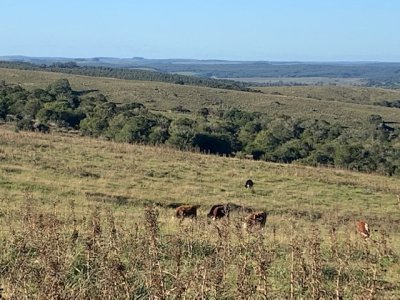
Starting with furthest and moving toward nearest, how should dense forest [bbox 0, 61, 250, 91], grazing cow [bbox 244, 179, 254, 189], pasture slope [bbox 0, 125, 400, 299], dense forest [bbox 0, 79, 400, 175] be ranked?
dense forest [bbox 0, 61, 250, 91] → dense forest [bbox 0, 79, 400, 175] → grazing cow [bbox 244, 179, 254, 189] → pasture slope [bbox 0, 125, 400, 299]

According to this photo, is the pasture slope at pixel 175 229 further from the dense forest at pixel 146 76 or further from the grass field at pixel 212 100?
the dense forest at pixel 146 76

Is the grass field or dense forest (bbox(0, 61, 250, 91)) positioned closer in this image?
the grass field

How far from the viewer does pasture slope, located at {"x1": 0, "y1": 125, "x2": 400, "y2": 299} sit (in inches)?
197

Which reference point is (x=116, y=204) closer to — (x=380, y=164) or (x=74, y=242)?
(x=74, y=242)

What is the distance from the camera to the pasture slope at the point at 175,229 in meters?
5.00

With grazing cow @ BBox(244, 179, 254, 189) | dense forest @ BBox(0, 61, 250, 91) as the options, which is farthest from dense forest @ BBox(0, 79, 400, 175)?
dense forest @ BBox(0, 61, 250, 91)

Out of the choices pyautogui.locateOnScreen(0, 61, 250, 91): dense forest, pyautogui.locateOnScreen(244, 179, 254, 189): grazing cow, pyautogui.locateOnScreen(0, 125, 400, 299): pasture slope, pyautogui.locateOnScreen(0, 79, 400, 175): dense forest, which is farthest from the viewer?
pyautogui.locateOnScreen(0, 61, 250, 91): dense forest

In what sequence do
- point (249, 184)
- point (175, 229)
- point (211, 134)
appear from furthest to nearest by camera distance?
point (211, 134)
point (249, 184)
point (175, 229)

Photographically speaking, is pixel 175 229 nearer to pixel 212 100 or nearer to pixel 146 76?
pixel 212 100

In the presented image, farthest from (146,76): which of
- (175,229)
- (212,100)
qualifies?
(175,229)

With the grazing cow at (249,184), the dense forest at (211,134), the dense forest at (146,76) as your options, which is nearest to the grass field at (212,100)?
the dense forest at (146,76)

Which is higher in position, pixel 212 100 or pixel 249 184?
pixel 249 184

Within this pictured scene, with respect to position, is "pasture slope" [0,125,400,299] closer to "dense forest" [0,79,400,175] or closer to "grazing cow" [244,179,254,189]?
"grazing cow" [244,179,254,189]

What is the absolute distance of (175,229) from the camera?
11266 mm
